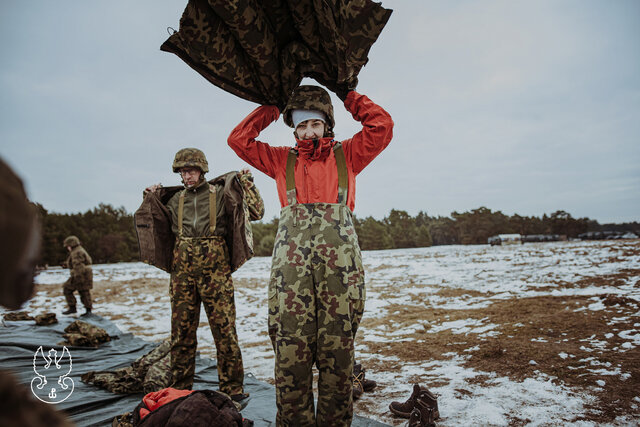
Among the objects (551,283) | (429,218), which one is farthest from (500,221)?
(551,283)

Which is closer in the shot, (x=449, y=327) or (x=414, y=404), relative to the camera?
(x=414, y=404)

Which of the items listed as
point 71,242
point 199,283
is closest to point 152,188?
point 199,283

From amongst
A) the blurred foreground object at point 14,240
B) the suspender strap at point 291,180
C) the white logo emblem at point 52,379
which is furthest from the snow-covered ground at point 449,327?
the blurred foreground object at point 14,240

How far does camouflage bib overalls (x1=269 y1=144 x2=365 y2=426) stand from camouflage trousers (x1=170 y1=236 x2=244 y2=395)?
1.64m

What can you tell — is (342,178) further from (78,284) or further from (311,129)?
(78,284)

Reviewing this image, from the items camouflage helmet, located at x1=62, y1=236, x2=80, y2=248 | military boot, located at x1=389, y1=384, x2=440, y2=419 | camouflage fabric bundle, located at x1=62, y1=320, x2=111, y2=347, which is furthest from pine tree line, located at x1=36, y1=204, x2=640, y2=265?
military boot, located at x1=389, y1=384, x2=440, y2=419

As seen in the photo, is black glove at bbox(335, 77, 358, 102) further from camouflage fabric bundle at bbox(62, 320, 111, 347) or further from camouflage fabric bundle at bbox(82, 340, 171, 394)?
camouflage fabric bundle at bbox(62, 320, 111, 347)

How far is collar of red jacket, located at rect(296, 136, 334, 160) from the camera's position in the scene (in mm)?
2863

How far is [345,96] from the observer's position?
3.06 metres

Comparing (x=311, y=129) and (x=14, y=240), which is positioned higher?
(x=311, y=129)

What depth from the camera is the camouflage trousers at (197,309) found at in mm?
Result: 4070

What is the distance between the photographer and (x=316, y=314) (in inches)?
105

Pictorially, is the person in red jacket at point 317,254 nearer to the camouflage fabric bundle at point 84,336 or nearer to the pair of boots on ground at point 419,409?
the pair of boots on ground at point 419,409

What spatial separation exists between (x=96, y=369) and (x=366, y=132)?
17.1 feet
